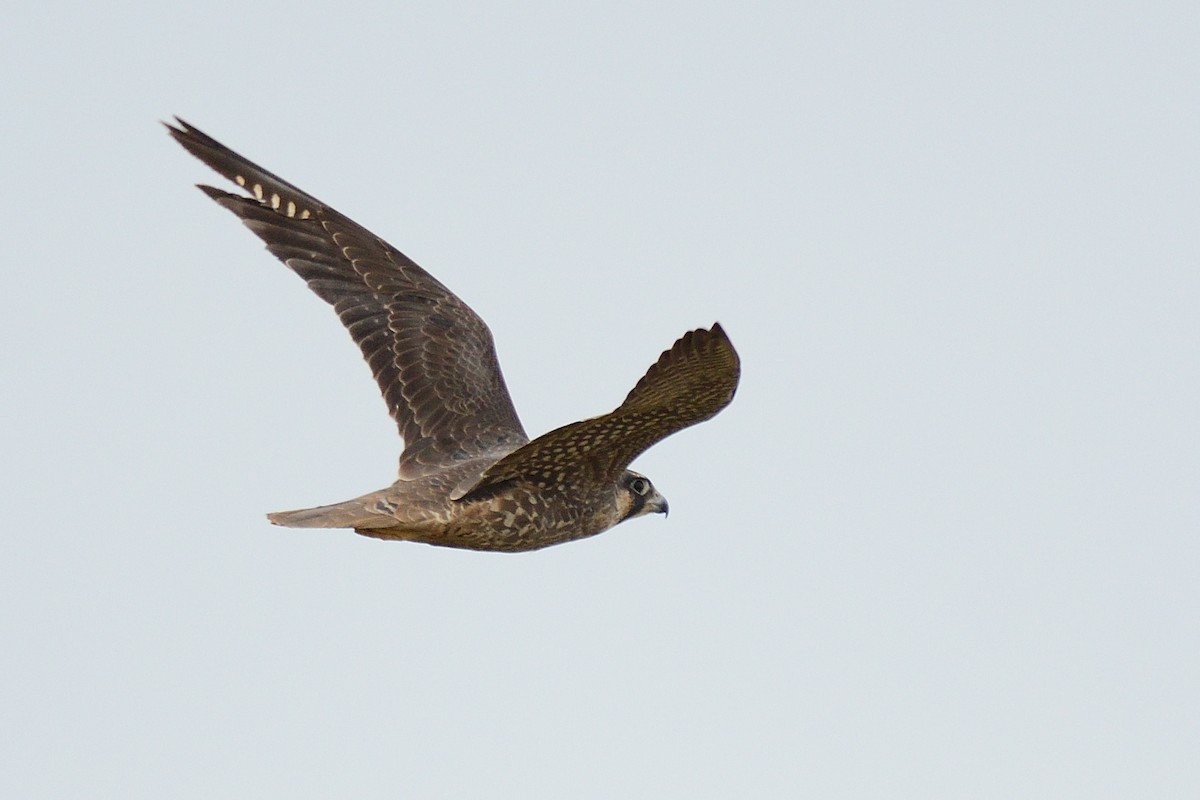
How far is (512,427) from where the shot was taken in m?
12.4

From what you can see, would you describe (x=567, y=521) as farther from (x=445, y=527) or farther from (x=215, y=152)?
(x=215, y=152)

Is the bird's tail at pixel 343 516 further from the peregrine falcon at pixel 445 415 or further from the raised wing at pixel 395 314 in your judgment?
the raised wing at pixel 395 314

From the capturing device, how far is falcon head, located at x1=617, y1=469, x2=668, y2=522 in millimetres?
11602

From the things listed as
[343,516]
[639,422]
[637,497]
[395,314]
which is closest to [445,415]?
[395,314]

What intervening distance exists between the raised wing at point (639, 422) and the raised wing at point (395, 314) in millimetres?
1374

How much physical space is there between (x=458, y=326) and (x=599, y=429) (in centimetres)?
307

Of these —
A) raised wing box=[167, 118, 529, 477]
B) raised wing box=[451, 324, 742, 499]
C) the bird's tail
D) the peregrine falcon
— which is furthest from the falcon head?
the bird's tail

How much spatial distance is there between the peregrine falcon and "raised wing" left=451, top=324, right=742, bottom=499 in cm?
1

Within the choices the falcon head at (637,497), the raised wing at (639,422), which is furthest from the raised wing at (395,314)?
the raised wing at (639,422)

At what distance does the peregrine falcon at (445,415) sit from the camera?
1002 centimetres

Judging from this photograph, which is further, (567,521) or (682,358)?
(567,521)

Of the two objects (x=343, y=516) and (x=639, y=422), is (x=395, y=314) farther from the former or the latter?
(x=639, y=422)

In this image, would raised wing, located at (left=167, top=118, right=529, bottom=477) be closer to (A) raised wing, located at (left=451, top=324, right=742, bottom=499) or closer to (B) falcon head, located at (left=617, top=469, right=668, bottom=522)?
(B) falcon head, located at (left=617, top=469, right=668, bottom=522)

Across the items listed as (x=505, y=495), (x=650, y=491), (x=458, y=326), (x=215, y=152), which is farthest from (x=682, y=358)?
(x=215, y=152)
